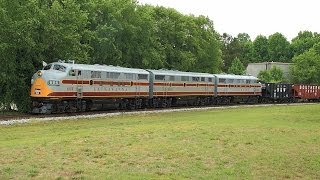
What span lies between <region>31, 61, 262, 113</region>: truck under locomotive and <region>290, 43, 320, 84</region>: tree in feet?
148

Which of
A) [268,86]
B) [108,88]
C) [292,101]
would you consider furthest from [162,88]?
[292,101]

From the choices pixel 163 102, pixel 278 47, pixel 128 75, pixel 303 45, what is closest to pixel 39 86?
pixel 128 75

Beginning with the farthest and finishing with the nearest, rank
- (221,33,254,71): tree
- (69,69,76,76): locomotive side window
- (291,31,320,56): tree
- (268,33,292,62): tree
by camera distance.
Result: (268,33,292,62): tree < (221,33,254,71): tree < (291,31,320,56): tree < (69,69,76,76): locomotive side window

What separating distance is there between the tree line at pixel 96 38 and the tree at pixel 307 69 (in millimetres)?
32294

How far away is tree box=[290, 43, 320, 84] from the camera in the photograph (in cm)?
9512

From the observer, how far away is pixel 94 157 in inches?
523

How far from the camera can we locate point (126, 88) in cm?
3806

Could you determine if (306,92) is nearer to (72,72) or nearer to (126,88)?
(126,88)

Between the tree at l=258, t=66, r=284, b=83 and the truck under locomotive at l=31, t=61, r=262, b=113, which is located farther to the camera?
the tree at l=258, t=66, r=284, b=83

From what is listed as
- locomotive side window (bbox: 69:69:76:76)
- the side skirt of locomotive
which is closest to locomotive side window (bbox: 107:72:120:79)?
the side skirt of locomotive

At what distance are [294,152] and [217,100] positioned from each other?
1499 inches

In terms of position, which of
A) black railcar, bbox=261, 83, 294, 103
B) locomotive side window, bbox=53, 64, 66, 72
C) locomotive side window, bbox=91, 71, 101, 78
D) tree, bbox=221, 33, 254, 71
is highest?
tree, bbox=221, 33, 254, 71

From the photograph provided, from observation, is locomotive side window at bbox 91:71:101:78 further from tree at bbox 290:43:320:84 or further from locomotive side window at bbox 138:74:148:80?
tree at bbox 290:43:320:84

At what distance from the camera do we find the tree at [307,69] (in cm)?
9512
